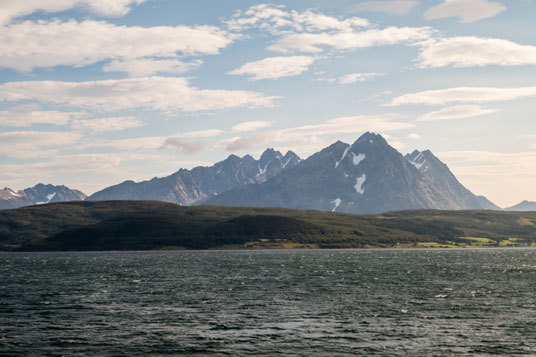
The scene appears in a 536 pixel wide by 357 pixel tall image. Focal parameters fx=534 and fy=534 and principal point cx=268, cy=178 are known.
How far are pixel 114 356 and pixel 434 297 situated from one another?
229ft

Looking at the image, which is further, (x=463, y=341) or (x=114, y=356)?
(x=463, y=341)

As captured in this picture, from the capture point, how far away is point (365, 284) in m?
132

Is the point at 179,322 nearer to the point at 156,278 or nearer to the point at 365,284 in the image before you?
the point at 365,284

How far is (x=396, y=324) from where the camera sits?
7362 cm

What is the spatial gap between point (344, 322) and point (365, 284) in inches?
2304

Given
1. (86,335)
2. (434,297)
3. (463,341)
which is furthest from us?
(434,297)

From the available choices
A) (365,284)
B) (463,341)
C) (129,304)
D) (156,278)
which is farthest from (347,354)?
(156,278)

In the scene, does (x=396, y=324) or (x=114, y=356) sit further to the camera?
(x=396, y=324)

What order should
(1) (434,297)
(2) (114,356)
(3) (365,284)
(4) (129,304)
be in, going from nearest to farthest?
(2) (114,356)
(4) (129,304)
(1) (434,297)
(3) (365,284)

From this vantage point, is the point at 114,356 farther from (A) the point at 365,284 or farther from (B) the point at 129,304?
(A) the point at 365,284

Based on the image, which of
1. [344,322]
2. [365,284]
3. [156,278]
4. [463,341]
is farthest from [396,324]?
[156,278]

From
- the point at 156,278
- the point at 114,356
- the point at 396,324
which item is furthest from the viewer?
the point at 156,278

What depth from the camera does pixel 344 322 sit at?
75.3 meters

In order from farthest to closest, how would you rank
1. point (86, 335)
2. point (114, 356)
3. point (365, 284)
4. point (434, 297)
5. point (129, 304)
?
point (365, 284) → point (434, 297) → point (129, 304) → point (86, 335) → point (114, 356)
